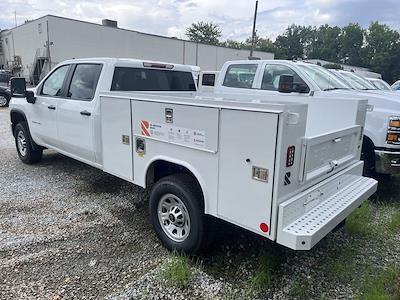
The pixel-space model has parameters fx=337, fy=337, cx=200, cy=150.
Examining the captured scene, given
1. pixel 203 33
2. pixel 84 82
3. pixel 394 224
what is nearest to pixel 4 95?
pixel 84 82

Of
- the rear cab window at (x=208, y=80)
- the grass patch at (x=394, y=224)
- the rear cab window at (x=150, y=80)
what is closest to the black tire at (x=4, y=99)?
the rear cab window at (x=208, y=80)

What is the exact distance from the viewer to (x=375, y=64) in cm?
7438

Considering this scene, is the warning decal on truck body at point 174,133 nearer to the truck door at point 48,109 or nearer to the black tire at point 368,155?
the truck door at point 48,109

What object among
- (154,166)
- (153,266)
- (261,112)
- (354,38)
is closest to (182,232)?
(153,266)

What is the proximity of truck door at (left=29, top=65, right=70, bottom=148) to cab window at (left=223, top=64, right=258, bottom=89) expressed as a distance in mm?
3630

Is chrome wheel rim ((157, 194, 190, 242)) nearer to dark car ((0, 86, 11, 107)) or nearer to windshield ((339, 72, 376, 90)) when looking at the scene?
windshield ((339, 72, 376, 90))

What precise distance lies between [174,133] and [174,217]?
86 cm

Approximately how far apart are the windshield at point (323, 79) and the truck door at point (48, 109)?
4304 millimetres

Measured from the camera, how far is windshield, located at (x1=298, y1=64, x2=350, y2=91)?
20.7 ft

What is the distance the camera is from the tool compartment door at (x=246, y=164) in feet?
7.99

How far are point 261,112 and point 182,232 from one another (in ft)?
5.12

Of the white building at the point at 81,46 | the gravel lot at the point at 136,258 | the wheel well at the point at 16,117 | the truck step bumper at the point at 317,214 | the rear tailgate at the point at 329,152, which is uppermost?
the white building at the point at 81,46

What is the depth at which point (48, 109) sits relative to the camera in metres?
5.34

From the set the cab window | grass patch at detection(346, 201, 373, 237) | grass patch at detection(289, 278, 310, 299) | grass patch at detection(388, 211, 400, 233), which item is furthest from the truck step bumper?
the cab window
